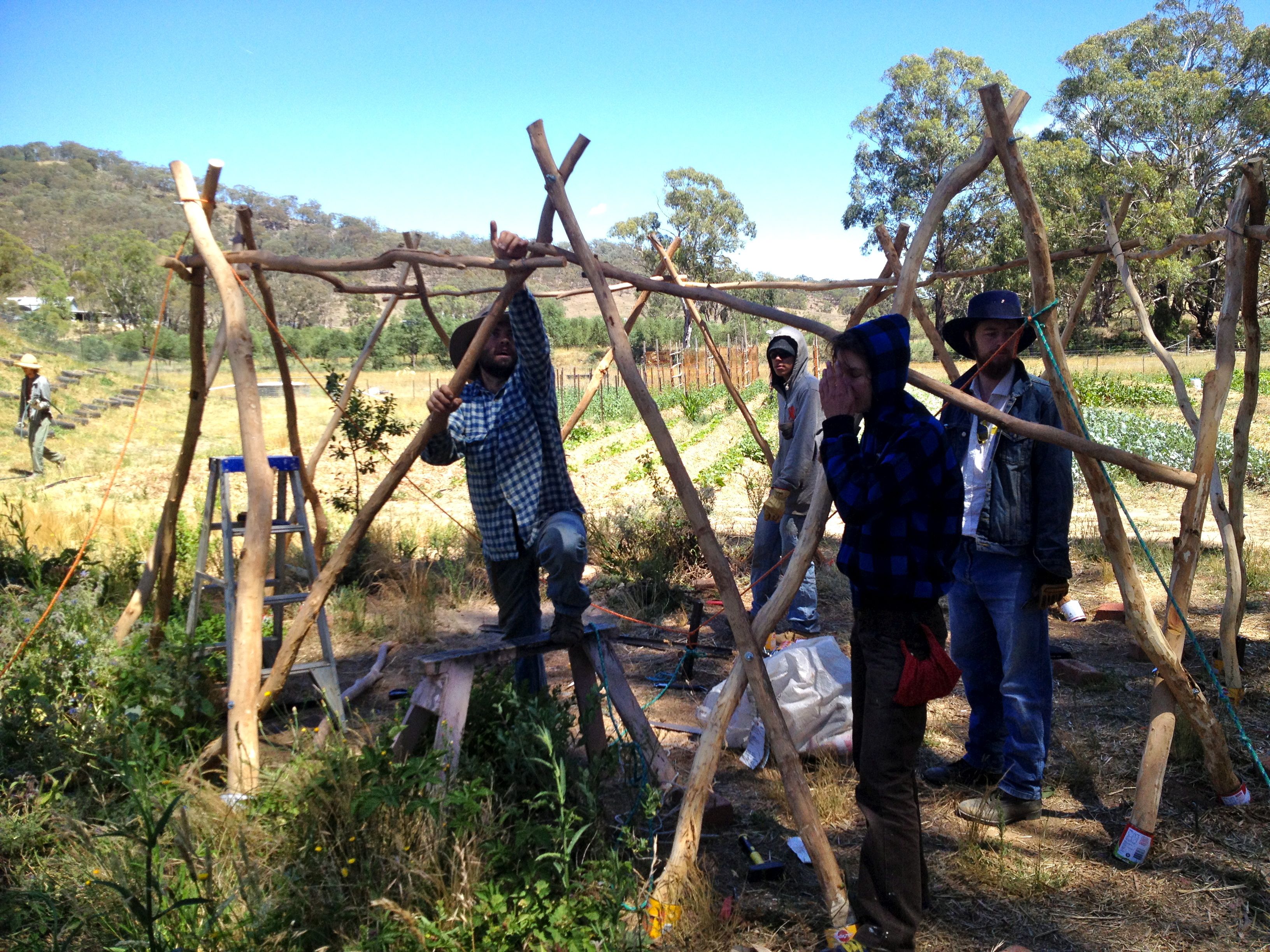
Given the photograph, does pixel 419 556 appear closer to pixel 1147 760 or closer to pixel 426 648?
pixel 426 648

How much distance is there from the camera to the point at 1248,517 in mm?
9273

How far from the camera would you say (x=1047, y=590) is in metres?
3.25

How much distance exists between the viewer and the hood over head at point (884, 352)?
8.05 feet

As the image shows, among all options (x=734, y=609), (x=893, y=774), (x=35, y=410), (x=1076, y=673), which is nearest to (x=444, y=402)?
(x=734, y=609)

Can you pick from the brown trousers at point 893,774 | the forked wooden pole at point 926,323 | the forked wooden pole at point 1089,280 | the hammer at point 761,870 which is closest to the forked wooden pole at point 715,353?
the forked wooden pole at point 926,323

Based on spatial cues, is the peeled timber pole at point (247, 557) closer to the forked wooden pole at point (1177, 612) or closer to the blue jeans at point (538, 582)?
the blue jeans at point (538, 582)

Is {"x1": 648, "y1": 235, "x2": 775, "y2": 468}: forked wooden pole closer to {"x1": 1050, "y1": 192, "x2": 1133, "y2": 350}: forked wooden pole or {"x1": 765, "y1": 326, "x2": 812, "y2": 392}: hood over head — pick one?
{"x1": 765, "y1": 326, "x2": 812, "y2": 392}: hood over head

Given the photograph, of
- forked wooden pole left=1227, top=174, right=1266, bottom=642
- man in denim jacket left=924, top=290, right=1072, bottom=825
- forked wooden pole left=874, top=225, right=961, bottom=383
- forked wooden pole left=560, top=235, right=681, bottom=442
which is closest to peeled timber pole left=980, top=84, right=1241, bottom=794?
man in denim jacket left=924, top=290, right=1072, bottom=825

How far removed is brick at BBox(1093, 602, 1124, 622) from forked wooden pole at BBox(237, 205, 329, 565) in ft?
17.2

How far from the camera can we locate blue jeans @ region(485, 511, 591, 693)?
3324 mm

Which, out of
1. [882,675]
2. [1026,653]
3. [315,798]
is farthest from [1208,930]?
[315,798]

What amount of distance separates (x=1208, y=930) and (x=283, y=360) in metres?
4.84

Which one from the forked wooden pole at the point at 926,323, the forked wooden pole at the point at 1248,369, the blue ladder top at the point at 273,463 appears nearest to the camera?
the forked wooden pole at the point at 1248,369

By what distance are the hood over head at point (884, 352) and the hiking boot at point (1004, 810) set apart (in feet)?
6.15
